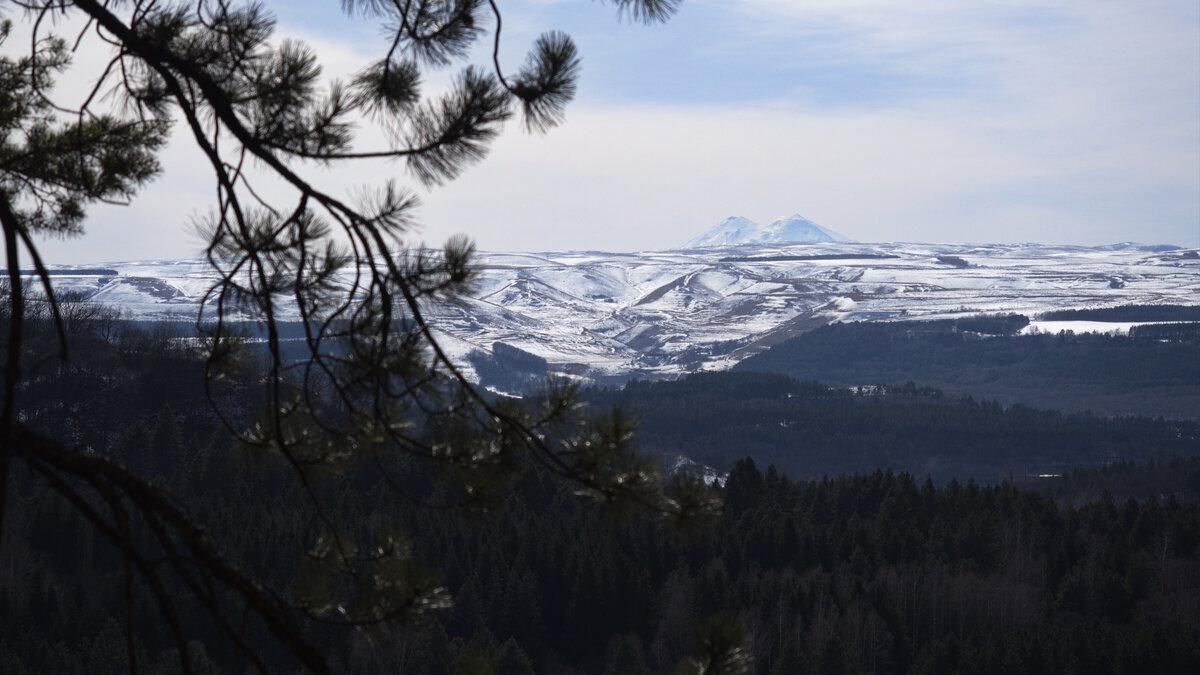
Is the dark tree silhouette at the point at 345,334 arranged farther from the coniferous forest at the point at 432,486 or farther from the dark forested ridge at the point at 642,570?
the dark forested ridge at the point at 642,570

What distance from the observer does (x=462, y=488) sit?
6406 mm

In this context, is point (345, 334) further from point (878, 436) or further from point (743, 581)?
point (878, 436)

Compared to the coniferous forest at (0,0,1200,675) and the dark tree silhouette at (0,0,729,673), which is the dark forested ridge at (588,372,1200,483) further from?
the dark tree silhouette at (0,0,729,673)

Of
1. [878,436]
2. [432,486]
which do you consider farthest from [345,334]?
[878,436]

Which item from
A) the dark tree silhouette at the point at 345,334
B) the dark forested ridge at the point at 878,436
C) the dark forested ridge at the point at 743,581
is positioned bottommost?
the dark forested ridge at the point at 878,436

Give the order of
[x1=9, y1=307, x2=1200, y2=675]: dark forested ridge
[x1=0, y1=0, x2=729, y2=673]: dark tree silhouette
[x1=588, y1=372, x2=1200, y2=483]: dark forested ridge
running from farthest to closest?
[x1=588, y1=372, x2=1200, y2=483]: dark forested ridge → [x1=9, y1=307, x2=1200, y2=675]: dark forested ridge → [x1=0, y1=0, x2=729, y2=673]: dark tree silhouette

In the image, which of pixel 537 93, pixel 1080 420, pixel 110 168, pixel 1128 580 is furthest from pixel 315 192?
pixel 1080 420

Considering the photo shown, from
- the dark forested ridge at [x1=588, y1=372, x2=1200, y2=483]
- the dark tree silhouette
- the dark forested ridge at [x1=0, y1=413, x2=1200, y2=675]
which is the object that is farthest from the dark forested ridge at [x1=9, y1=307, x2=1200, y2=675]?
the dark forested ridge at [x1=588, y1=372, x2=1200, y2=483]

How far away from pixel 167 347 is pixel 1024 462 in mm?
101045

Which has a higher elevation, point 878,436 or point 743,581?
point 743,581

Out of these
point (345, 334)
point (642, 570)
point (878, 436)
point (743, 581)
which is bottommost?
point (878, 436)

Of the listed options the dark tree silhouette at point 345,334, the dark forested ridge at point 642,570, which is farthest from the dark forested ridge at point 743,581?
the dark tree silhouette at point 345,334

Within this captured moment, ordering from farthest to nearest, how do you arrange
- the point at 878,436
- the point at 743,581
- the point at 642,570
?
the point at 878,436 < the point at 642,570 < the point at 743,581

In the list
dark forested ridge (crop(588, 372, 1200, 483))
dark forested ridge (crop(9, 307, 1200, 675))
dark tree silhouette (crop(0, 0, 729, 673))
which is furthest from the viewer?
dark forested ridge (crop(588, 372, 1200, 483))
